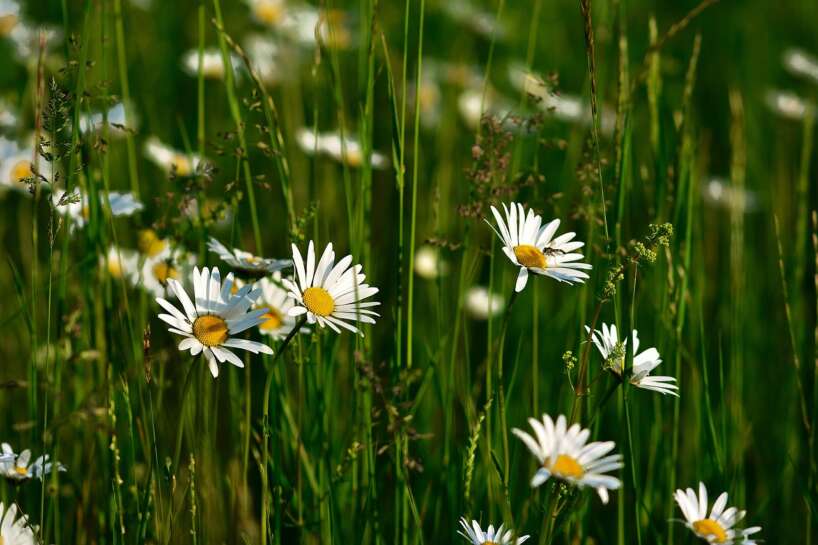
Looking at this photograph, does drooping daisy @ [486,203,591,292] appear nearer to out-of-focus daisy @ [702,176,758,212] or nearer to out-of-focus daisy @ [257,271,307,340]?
out-of-focus daisy @ [257,271,307,340]

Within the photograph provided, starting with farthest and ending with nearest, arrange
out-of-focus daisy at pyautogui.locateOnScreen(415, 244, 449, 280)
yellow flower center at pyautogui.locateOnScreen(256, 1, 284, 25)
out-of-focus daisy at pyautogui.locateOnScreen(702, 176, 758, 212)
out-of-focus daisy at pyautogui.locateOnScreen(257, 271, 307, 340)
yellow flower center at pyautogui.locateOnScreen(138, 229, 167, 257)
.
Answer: yellow flower center at pyautogui.locateOnScreen(256, 1, 284, 25)
out-of-focus daisy at pyautogui.locateOnScreen(702, 176, 758, 212)
out-of-focus daisy at pyautogui.locateOnScreen(415, 244, 449, 280)
yellow flower center at pyautogui.locateOnScreen(138, 229, 167, 257)
out-of-focus daisy at pyautogui.locateOnScreen(257, 271, 307, 340)

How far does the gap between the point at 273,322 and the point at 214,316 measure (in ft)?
1.06

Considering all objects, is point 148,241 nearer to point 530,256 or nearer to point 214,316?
point 214,316

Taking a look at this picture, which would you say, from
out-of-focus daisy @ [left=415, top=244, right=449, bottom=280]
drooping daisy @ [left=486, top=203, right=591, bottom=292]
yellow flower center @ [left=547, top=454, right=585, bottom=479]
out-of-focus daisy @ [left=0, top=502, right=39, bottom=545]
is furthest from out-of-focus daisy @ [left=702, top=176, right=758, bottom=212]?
out-of-focus daisy @ [left=0, top=502, right=39, bottom=545]

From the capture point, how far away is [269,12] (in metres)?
3.50

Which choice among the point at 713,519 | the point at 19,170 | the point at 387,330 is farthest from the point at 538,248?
the point at 19,170

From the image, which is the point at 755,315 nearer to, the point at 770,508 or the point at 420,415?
the point at 770,508

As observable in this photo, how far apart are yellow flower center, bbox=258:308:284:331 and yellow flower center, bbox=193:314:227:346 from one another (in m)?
0.27

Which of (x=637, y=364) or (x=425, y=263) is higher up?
(x=425, y=263)

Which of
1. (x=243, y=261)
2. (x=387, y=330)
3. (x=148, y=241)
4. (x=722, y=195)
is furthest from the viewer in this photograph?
(x=722, y=195)

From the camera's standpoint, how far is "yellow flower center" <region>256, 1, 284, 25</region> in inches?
135

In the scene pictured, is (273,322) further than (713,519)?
Yes

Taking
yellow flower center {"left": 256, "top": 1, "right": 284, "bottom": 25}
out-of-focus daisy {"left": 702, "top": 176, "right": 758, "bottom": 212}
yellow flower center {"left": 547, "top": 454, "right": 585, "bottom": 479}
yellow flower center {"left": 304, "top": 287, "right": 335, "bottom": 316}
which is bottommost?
yellow flower center {"left": 547, "top": 454, "right": 585, "bottom": 479}

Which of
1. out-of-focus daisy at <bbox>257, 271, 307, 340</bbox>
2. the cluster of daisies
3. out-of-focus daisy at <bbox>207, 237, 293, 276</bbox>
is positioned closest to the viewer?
the cluster of daisies
